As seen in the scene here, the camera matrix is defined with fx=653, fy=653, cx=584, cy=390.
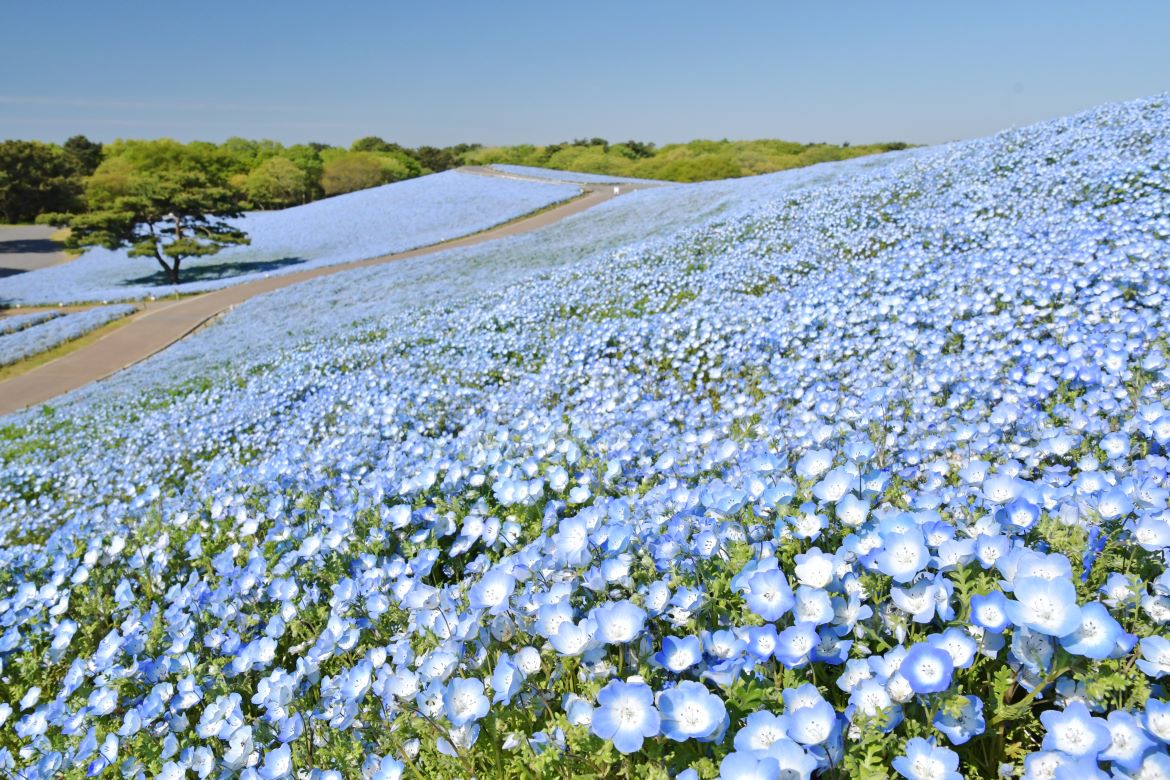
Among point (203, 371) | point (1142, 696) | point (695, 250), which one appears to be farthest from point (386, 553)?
point (203, 371)

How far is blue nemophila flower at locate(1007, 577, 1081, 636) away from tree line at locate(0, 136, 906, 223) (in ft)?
Answer: 183

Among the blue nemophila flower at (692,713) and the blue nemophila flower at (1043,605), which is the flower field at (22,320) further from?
the blue nemophila flower at (1043,605)

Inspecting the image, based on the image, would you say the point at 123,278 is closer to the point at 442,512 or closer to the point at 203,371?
the point at 203,371

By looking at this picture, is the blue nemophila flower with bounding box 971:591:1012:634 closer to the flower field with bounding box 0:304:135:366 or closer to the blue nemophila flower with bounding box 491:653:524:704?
the blue nemophila flower with bounding box 491:653:524:704

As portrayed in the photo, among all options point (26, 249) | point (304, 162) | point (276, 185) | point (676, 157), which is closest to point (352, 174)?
point (304, 162)

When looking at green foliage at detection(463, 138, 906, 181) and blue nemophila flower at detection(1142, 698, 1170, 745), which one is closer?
blue nemophila flower at detection(1142, 698, 1170, 745)

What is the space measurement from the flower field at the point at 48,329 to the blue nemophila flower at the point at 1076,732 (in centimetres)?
2501

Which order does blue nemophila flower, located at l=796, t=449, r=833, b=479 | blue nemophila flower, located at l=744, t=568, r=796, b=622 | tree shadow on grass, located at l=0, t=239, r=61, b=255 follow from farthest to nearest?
tree shadow on grass, located at l=0, t=239, r=61, b=255
blue nemophila flower, located at l=796, t=449, r=833, b=479
blue nemophila flower, located at l=744, t=568, r=796, b=622

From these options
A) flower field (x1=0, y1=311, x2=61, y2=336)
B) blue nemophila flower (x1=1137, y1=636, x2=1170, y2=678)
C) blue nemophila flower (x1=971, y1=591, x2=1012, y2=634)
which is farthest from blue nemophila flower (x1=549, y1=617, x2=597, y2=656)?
flower field (x1=0, y1=311, x2=61, y2=336)

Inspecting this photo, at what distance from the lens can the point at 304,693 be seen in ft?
8.34

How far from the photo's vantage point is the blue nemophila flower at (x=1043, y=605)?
4.76ft

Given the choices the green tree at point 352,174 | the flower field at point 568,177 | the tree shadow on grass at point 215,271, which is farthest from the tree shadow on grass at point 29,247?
the flower field at point 568,177

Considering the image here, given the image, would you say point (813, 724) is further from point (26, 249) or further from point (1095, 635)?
point (26, 249)

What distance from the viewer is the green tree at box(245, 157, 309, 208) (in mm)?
59125
